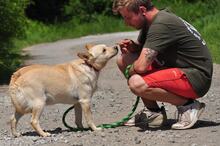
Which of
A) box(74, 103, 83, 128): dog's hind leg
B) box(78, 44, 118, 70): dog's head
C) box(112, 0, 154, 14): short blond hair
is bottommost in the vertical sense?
box(74, 103, 83, 128): dog's hind leg

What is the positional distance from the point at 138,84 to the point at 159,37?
0.63 metres

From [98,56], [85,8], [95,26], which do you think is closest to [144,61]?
[98,56]

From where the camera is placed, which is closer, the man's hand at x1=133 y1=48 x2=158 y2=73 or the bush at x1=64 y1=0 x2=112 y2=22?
the man's hand at x1=133 y1=48 x2=158 y2=73

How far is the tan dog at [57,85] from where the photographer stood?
25.8 ft

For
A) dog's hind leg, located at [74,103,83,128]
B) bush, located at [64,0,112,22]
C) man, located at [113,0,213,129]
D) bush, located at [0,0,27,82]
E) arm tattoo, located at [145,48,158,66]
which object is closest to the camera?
arm tattoo, located at [145,48,158,66]

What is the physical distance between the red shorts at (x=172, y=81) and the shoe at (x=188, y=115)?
0.59 ft

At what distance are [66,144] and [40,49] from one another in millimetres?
21097

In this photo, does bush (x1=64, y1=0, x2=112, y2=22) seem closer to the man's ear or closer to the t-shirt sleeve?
the man's ear

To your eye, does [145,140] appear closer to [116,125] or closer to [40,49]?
[116,125]

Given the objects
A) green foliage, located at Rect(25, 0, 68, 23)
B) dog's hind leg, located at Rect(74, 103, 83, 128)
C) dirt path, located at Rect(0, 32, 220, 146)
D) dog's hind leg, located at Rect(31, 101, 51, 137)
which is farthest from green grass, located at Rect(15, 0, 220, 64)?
dog's hind leg, located at Rect(31, 101, 51, 137)

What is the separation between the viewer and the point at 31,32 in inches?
1428

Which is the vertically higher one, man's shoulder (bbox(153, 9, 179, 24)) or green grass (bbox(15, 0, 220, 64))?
man's shoulder (bbox(153, 9, 179, 24))

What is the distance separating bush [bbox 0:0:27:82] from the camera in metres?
17.2

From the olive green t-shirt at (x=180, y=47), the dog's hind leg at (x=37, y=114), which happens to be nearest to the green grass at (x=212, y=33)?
the olive green t-shirt at (x=180, y=47)
